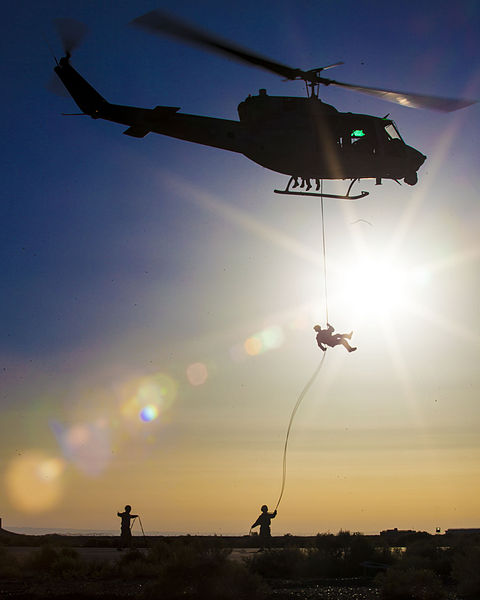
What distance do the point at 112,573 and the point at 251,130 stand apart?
43.5ft

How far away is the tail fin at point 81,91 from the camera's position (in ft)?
69.2

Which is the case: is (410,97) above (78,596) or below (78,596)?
above

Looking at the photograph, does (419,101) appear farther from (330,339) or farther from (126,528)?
(126,528)

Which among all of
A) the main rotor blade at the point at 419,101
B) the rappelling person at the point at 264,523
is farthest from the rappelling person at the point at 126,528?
the main rotor blade at the point at 419,101

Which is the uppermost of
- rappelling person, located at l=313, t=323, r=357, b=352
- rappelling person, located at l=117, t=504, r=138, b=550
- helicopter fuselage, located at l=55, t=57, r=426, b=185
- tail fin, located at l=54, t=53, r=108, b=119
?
tail fin, located at l=54, t=53, r=108, b=119

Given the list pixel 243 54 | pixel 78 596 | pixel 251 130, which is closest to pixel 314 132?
pixel 251 130

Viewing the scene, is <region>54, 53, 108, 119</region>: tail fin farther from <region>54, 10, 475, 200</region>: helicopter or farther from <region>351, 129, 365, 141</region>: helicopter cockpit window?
<region>351, 129, 365, 141</region>: helicopter cockpit window

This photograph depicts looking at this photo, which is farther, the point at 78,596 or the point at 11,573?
the point at 11,573

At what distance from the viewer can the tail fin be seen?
21.1 m

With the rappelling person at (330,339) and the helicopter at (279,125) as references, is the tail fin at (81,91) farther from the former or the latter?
the rappelling person at (330,339)

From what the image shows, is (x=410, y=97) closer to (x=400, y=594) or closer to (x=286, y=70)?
(x=286, y=70)

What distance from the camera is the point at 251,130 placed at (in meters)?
21.1

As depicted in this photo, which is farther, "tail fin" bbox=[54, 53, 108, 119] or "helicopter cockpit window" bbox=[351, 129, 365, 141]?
"helicopter cockpit window" bbox=[351, 129, 365, 141]

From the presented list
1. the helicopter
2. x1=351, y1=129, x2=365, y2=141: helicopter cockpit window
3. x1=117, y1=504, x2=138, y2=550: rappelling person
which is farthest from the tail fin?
x1=117, y1=504, x2=138, y2=550: rappelling person
